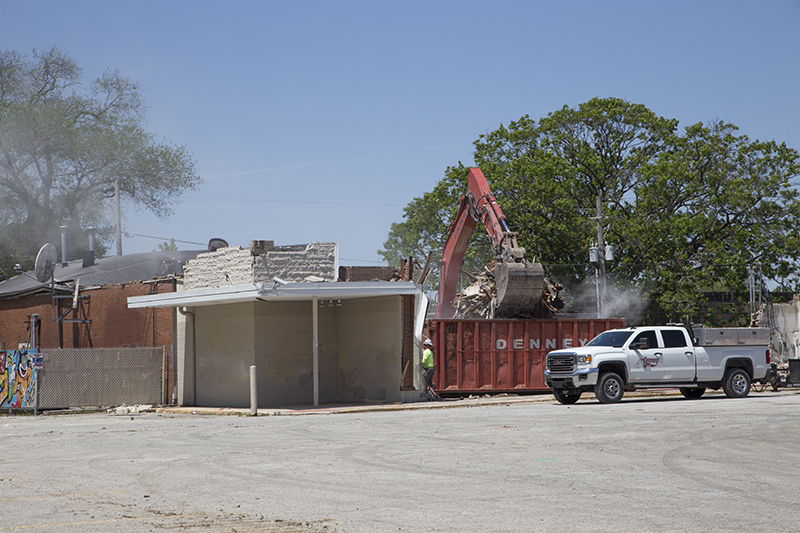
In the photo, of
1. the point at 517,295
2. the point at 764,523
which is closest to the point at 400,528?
the point at 764,523

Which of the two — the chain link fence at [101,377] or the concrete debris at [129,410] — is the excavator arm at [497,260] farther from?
the concrete debris at [129,410]

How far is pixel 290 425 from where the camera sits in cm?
1886

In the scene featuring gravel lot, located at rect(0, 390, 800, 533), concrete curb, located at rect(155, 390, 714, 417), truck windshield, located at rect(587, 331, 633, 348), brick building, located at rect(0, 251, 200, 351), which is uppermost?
brick building, located at rect(0, 251, 200, 351)

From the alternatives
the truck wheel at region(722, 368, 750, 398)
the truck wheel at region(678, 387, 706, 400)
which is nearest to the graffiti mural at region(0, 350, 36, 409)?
the truck wheel at region(678, 387, 706, 400)

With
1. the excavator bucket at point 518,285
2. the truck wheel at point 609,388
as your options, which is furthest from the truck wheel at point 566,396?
the excavator bucket at point 518,285

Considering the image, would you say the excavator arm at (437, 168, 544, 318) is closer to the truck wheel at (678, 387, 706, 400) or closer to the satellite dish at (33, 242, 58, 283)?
the truck wheel at (678, 387, 706, 400)

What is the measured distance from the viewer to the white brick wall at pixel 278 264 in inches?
974

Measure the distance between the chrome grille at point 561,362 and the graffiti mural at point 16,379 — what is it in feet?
50.4

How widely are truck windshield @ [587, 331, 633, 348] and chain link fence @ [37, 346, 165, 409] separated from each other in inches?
→ 562

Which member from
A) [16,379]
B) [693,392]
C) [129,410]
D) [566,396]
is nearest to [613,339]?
[566,396]

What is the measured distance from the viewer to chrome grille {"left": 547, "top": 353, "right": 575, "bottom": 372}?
22969 mm

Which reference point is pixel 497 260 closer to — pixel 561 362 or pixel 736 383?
pixel 561 362

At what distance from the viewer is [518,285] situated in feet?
87.5

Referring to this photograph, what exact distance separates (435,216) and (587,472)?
45214 mm
